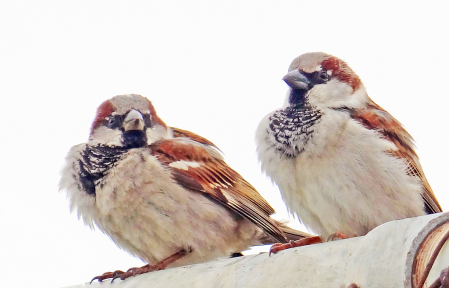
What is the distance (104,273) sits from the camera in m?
2.93

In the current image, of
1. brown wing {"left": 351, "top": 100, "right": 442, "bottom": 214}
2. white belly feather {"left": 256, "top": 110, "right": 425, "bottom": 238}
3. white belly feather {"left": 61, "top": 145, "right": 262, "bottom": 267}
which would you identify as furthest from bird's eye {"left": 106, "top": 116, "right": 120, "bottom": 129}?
brown wing {"left": 351, "top": 100, "right": 442, "bottom": 214}

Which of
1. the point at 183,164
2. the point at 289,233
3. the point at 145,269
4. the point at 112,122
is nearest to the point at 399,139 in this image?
the point at 289,233

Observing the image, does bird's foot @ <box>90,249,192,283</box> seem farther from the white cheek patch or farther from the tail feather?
the tail feather

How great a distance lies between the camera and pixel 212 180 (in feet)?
11.0

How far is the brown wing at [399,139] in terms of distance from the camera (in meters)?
2.93

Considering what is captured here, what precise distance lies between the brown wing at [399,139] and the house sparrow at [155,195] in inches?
28.7

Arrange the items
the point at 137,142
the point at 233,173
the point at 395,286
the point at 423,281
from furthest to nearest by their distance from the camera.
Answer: the point at 233,173, the point at 137,142, the point at 395,286, the point at 423,281

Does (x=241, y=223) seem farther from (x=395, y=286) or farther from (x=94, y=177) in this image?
(x=395, y=286)

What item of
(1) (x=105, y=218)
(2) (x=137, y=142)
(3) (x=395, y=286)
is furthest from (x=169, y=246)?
(3) (x=395, y=286)

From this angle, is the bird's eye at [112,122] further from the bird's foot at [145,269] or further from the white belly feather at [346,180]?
the white belly feather at [346,180]

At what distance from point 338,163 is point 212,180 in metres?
0.82

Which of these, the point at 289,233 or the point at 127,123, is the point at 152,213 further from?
the point at 289,233

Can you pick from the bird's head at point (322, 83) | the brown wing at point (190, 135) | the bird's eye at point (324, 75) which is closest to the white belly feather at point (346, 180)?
the bird's head at point (322, 83)

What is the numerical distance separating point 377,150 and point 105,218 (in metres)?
1.34
